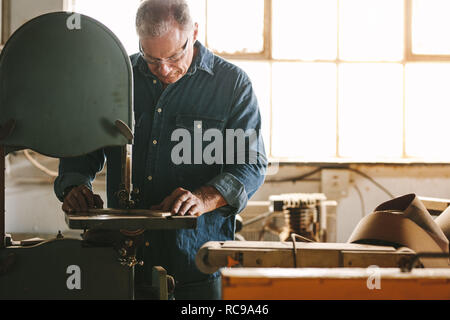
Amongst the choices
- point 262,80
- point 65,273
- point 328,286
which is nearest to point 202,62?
point 65,273

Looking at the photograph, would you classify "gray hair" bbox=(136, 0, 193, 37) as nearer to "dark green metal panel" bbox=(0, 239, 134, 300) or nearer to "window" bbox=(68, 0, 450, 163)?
"dark green metal panel" bbox=(0, 239, 134, 300)

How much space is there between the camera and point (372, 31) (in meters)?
3.51

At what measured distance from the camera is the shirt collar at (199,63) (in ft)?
5.38

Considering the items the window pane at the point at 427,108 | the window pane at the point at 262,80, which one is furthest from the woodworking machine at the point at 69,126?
the window pane at the point at 427,108

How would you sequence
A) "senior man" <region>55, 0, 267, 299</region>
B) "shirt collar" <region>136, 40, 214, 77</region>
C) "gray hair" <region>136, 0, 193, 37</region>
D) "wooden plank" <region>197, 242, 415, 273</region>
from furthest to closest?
1. "shirt collar" <region>136, 40, 214, 77</region>
2. "senior man" <region>55, 0, 267, 299</region>
3. "gray hair" <region>136, 0, 193, 37</region>
4. "wooden plank" <region>197, 242, 415, 273</region>

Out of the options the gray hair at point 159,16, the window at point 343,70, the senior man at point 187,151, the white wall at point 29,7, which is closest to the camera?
the gray hair at point 159,16

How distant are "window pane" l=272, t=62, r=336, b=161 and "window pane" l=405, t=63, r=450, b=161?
1.72ft

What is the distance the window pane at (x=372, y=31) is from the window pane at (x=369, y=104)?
7cm

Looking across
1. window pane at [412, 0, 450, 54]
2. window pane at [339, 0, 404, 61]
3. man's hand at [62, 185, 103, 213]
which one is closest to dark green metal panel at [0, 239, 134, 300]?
man's hand at [62, 185, 103, 213]

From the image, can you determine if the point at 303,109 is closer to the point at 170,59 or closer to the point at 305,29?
the point at 305,29

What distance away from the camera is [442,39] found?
3.54m

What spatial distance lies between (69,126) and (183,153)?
505mm

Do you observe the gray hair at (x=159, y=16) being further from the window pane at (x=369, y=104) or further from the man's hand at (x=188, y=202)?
the window pane at (x=369, y=104)

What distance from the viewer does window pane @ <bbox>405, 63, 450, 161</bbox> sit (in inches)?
138
